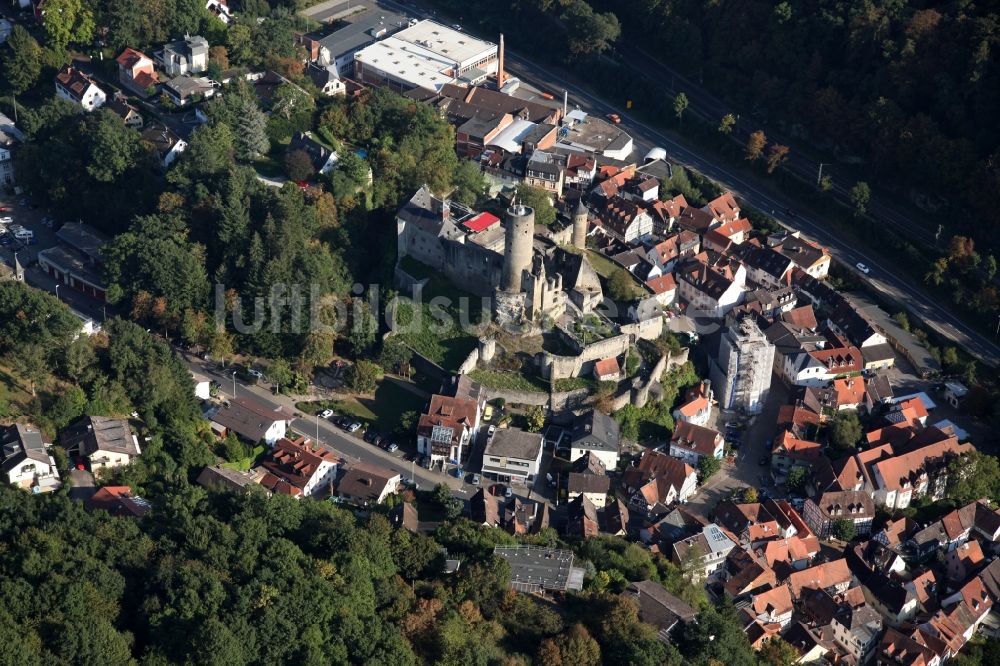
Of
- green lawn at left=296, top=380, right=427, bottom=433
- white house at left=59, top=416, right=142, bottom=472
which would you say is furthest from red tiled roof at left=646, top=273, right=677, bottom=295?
white house at left=59, top=416, right=142, bottom=472

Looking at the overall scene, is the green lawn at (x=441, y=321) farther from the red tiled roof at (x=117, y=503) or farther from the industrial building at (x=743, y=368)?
the red tiled roof at (x=117, y=503)

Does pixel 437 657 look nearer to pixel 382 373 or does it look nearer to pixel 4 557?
pixel 4 557

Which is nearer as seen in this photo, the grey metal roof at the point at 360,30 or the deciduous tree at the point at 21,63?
the deciduous tree at the point at 21,63

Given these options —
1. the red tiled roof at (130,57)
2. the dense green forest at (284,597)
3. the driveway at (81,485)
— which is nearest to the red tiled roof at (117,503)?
the driveway at (81,485)

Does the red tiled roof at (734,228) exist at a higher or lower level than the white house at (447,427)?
higher

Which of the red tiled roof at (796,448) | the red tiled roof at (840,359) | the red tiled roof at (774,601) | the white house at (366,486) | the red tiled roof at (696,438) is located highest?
the red tiled roof at (840,359)

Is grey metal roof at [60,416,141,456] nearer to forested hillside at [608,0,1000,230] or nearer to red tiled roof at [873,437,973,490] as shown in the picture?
red tiled roof at [873,437,973,490]

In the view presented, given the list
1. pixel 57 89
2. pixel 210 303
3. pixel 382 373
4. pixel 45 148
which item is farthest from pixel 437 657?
pixel 57 89
